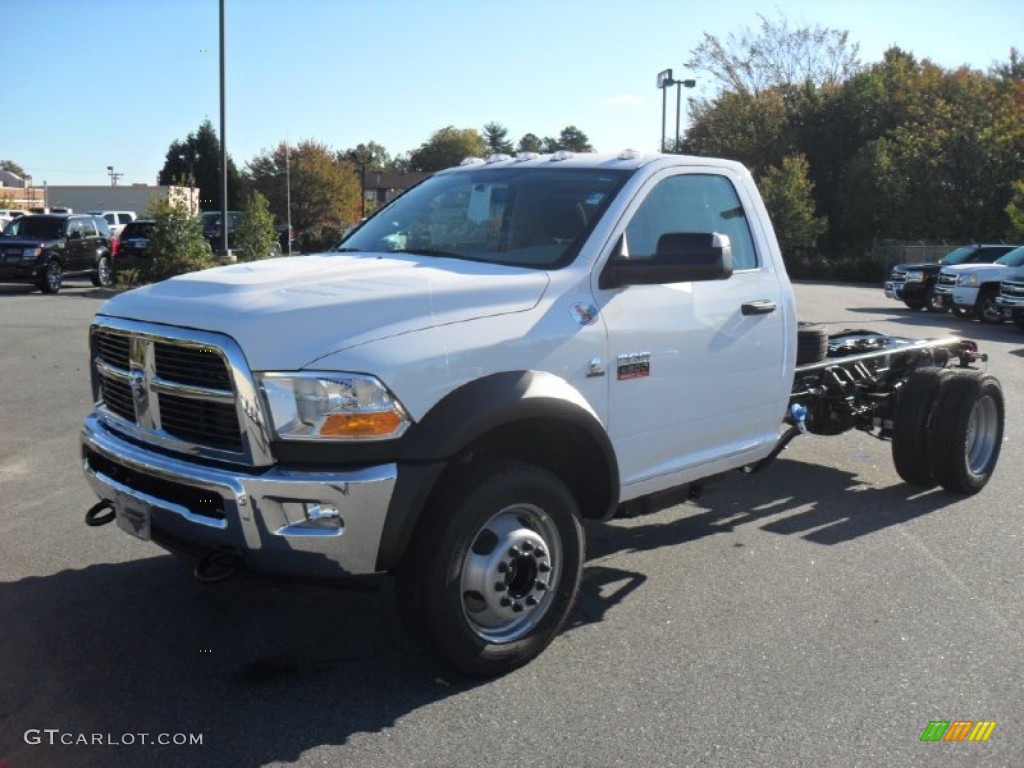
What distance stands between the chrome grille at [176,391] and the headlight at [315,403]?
17 cm

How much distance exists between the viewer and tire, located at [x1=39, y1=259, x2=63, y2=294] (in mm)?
22906

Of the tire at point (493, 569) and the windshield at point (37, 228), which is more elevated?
the windshield at point (37, 228)

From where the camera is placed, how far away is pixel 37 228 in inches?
930

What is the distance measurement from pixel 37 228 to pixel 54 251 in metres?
1.01

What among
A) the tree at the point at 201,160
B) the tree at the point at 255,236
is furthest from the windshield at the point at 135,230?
the tree at the point at 201,160

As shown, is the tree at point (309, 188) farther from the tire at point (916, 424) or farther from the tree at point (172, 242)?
the tire at point (916, 424)

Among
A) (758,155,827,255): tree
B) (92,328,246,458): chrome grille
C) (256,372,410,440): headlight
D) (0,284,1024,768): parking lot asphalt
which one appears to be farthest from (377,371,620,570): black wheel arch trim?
(758,155,827,255): tree

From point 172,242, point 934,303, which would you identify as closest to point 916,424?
point 934,303

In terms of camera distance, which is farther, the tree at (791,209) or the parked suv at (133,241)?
the tree at (791,209)

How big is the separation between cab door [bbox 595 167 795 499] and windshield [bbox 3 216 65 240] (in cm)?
2175

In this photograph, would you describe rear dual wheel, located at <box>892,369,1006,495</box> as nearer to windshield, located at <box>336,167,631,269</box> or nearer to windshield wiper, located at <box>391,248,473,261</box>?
windshield, located at <box>336,167,631,269</box>

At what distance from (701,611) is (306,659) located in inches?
72.9

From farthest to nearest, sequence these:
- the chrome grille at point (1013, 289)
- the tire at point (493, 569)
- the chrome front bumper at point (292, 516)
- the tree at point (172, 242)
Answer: the tree at point (172, 242), the chrome grille at point (1013, 289), the tire at point (493, 569), the chrome front bumper at point (292, 516)

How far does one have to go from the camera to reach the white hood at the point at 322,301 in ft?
11.6
